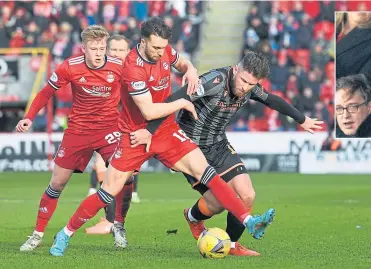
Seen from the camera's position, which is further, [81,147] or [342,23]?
[342,23]

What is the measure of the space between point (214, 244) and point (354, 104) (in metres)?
5.80

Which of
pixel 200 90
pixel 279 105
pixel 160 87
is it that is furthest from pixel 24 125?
pixel 279 105

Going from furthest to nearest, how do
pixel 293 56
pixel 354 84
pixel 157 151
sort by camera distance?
pixel 293 56, pixel 354 84, pixel 157 151

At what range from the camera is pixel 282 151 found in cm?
2559

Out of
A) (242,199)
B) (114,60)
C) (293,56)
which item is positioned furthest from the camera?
(293,56)

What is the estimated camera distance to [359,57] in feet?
48.9

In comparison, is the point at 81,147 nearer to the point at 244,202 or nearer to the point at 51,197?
the point at 51,197

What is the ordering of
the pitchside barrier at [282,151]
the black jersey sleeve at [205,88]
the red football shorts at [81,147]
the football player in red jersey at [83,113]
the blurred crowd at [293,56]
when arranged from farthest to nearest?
the blurred crowd at [293,56] → the pitchside barrier at [282,151] → the red football shorts at [81,147] → the football player in red jersey at [83,113] → the black jersey sleeve at [205,88]

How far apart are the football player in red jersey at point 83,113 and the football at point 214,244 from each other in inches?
77.6

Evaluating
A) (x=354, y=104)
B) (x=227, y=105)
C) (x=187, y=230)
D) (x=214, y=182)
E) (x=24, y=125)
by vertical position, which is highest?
(x=227, y=105)

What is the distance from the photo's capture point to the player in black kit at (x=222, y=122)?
9.47m

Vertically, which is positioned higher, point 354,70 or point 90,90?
point 90,90

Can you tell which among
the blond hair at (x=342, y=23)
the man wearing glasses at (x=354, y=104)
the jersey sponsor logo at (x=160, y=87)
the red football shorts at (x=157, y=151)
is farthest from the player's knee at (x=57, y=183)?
the blond hair at (x=342, y=23)

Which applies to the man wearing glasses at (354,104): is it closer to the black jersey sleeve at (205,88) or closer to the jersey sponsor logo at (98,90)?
the jersey sponsor logo at (98,90)
